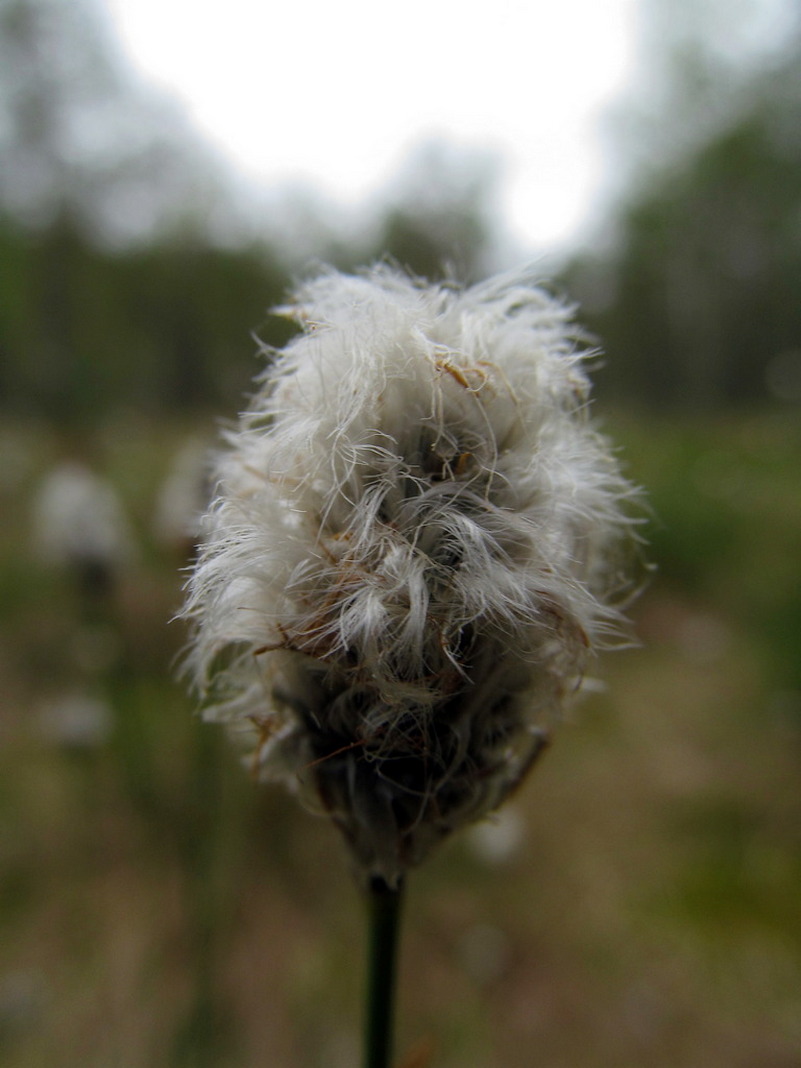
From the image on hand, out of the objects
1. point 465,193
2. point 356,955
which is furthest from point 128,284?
point 356,955

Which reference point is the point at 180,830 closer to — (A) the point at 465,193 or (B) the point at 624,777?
(B) the point at 624,777

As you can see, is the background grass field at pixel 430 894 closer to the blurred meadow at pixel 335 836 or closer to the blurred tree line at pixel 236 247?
the blurred meadow at pixel 335 836

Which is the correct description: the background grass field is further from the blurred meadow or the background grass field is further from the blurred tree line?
the blurred tree line

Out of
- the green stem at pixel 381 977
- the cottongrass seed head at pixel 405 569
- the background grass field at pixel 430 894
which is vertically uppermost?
the cottongrass seed head at pixel 405 569

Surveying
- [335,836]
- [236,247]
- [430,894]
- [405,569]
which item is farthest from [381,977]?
[236,247]

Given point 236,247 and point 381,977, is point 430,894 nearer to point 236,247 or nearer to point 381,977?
point 381,977

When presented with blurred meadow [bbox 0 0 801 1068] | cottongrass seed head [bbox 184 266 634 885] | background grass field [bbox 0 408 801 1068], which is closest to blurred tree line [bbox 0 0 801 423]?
blurred meadow [bbox 0 0 801 1068]

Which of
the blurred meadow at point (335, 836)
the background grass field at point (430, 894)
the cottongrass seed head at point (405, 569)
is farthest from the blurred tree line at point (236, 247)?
the cottongrass seed head at point (405, 569)
